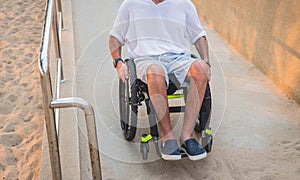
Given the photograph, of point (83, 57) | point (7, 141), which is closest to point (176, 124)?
point (7, 141)

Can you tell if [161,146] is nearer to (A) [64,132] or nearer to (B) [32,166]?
(A) [64,132]

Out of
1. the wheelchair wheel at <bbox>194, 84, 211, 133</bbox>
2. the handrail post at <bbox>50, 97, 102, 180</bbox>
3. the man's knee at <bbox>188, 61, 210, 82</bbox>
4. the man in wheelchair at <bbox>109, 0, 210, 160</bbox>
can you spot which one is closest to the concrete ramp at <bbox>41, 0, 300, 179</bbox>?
the wheelchair wheel at <bbox>194, 84, 211, 133</bbox>

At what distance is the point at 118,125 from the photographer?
267 cm

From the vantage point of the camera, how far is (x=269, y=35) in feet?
10.8

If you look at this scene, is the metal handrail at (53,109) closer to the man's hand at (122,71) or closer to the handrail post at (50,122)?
the handrail post at (50,122)

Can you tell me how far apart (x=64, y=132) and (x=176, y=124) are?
67 cm

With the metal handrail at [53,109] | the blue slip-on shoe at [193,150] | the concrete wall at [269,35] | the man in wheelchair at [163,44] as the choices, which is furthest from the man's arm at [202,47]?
the metal handrail at [53,109]

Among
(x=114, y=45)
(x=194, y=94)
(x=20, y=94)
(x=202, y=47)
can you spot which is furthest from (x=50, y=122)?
(x=20, y=94)

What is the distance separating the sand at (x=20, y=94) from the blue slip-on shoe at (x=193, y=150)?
2.89ft

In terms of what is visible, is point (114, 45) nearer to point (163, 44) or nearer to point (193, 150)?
point (163, 44)

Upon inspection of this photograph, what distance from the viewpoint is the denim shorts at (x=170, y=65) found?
2284 mm

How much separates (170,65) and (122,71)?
0.28 metres

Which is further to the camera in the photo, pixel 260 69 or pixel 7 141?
pixel 260 69

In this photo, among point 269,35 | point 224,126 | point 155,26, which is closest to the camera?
point 155,26
